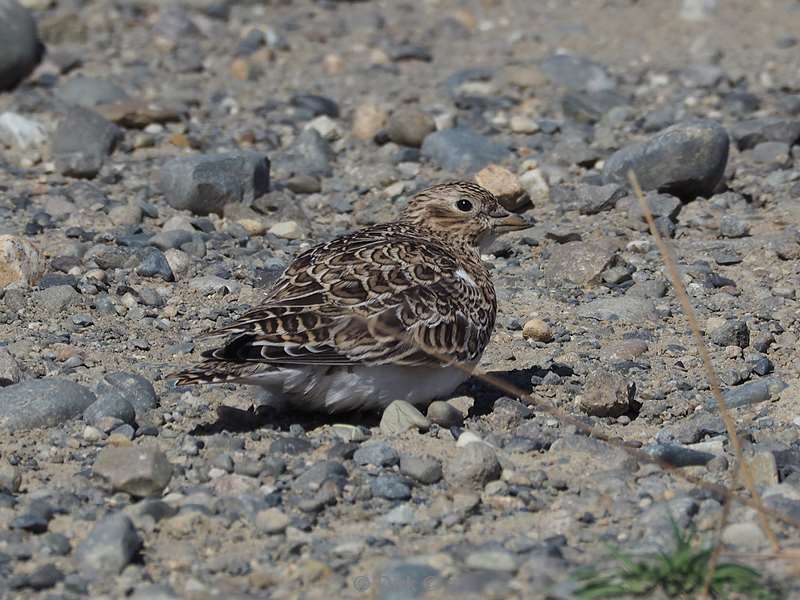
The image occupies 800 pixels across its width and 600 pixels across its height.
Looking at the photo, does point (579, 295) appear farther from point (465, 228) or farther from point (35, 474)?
point (35, 474)

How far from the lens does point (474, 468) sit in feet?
17.9

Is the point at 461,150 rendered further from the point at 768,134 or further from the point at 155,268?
the point at 155,268

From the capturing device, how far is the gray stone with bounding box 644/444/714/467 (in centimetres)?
570

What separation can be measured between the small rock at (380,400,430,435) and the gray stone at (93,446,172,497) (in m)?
1.05

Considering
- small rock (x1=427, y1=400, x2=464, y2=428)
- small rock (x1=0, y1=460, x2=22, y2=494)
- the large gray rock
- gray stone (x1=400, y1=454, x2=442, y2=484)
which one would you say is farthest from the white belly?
the large gray rock

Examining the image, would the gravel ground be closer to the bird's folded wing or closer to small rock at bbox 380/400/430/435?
small rock at bbox 380/400/430/435

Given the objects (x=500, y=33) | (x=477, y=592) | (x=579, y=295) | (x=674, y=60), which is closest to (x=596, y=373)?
(x=579, y=295)

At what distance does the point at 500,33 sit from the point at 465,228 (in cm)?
728

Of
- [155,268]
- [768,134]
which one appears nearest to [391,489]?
[155,268]

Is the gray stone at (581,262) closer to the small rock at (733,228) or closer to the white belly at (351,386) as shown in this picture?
the small rock at (733,228)

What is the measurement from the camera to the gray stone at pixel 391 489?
5.38m

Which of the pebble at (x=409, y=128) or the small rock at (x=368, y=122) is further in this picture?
the small rock at (x=368, y=122)

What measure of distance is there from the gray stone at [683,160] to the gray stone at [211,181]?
2534 millimetres

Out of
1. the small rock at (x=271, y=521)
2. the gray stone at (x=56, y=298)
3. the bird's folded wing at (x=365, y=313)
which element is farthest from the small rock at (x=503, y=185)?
the small rock at (x=271, y=521)
